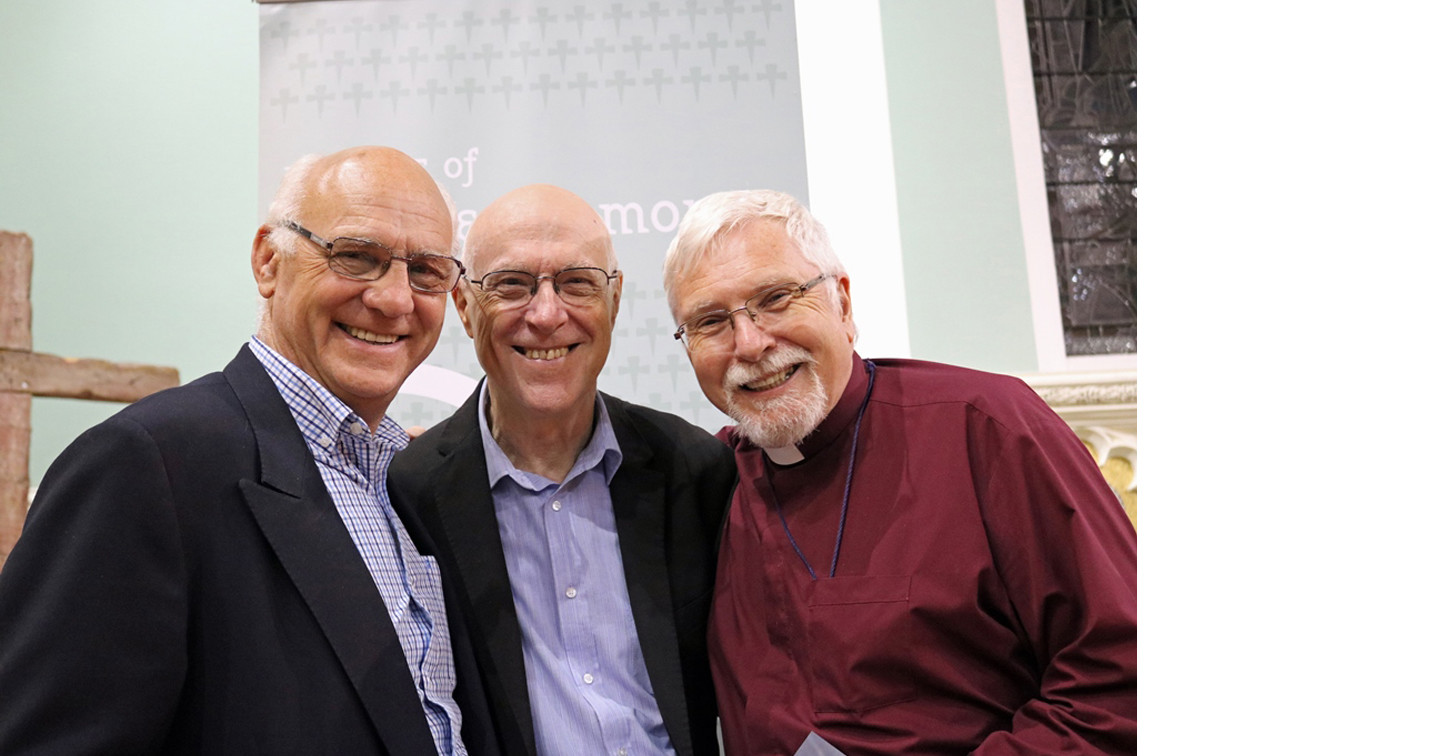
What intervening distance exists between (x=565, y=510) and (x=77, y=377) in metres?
2.17

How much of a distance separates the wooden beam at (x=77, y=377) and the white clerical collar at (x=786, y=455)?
6.75ft

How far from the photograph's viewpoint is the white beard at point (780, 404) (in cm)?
200

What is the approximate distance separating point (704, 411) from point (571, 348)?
4.66 feet

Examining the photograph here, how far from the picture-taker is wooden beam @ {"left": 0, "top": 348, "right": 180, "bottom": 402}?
324cm

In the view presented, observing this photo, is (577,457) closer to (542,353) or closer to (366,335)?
(542,353)

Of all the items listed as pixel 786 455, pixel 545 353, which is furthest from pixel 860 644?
pixel 545 353

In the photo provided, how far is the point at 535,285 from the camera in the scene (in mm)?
2270

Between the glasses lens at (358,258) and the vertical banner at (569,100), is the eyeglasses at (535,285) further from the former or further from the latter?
the vertical banner at (569,100)

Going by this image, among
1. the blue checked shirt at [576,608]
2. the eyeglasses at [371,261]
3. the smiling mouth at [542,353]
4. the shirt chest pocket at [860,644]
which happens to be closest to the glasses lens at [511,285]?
the smiling mouth at [542,353]

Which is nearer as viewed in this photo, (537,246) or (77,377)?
(537,246)

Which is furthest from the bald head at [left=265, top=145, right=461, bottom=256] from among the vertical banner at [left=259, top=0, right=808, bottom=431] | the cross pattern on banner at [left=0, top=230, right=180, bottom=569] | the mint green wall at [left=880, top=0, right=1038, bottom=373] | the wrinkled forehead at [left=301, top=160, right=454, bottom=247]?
the mint green wall at [left=880, top=0, right=1038, bottom=373]

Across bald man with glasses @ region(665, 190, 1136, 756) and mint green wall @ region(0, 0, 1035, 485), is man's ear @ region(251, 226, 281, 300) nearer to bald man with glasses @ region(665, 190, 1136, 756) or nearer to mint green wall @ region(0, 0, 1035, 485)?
bald man with glasses @ region(665, 190, 1136, 756)
